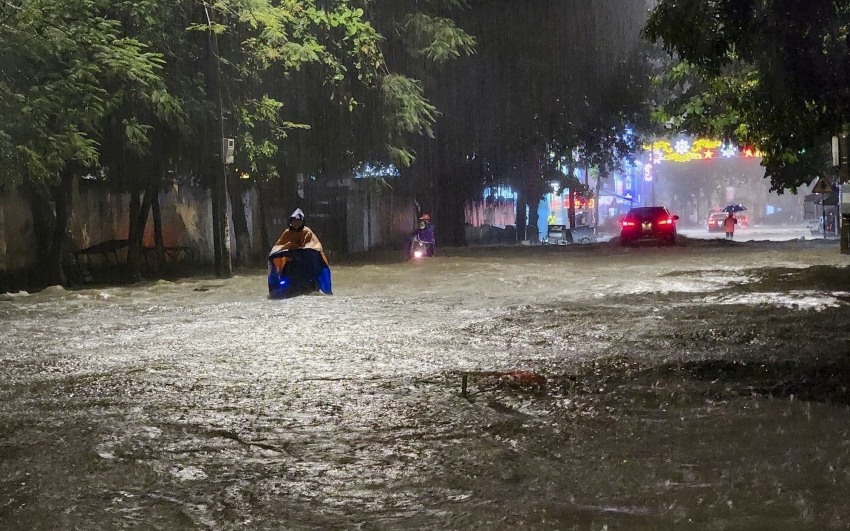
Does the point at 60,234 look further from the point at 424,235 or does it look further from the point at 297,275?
the point at 424,235

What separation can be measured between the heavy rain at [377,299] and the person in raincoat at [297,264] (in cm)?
6

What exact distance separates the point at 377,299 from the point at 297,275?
1.41 m

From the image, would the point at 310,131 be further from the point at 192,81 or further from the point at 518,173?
the point at 518,173

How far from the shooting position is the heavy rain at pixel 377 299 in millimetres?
4625

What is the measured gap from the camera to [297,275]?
47.1ft

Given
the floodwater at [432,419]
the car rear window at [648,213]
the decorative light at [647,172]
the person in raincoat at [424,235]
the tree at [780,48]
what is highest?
the decorative light at [647,172]

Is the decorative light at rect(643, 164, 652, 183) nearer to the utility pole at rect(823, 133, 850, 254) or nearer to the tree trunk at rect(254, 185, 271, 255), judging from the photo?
the tree trunk at rect(254, 185, 271, 255)

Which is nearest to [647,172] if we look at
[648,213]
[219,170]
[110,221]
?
[648,213]

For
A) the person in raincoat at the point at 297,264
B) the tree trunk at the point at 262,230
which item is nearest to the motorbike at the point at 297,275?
the person in raincoat at the point at 297,264

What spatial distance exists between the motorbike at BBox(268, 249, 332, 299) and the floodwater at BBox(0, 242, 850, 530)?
2115 millimetres

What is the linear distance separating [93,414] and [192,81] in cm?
1392

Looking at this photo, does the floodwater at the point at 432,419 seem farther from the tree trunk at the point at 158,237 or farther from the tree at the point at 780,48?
the tree trunk at the point at 158,237

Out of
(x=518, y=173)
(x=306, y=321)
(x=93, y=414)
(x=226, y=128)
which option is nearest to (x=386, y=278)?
(x=226, y=128)

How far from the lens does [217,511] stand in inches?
168
